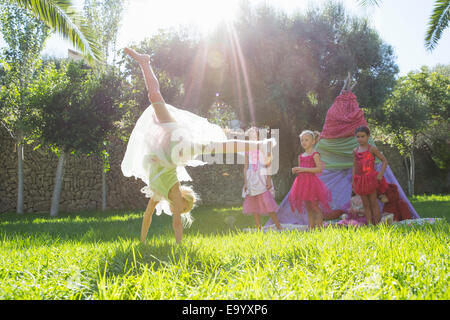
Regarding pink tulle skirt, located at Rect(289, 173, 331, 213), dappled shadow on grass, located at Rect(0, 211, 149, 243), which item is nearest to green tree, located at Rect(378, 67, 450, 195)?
pink tulle skirt, located at Rect(289, 173, 331, 213)

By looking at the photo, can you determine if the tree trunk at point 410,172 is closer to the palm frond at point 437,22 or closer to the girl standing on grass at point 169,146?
the palm frond at point 437,22

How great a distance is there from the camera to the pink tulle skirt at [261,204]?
6055mm

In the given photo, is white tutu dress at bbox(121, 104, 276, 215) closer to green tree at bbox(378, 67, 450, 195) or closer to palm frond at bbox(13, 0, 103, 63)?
palm frond at bbox(13, 0, 103, 63)

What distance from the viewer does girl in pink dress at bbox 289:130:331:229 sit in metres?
5.15

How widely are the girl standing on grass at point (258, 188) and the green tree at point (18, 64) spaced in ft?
21.3

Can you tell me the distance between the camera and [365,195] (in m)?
5.54

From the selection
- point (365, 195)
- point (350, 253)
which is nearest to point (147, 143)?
point (350, 253)

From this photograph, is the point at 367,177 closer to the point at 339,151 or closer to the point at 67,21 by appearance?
the point at 339,151

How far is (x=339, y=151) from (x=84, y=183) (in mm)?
8112

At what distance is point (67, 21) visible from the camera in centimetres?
635

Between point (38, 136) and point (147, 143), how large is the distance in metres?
6.99

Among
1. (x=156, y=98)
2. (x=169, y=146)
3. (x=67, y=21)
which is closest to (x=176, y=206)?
(x=169, y=146)

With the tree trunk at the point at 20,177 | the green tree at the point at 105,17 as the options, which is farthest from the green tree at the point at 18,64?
the green tree at the point at 105,17
